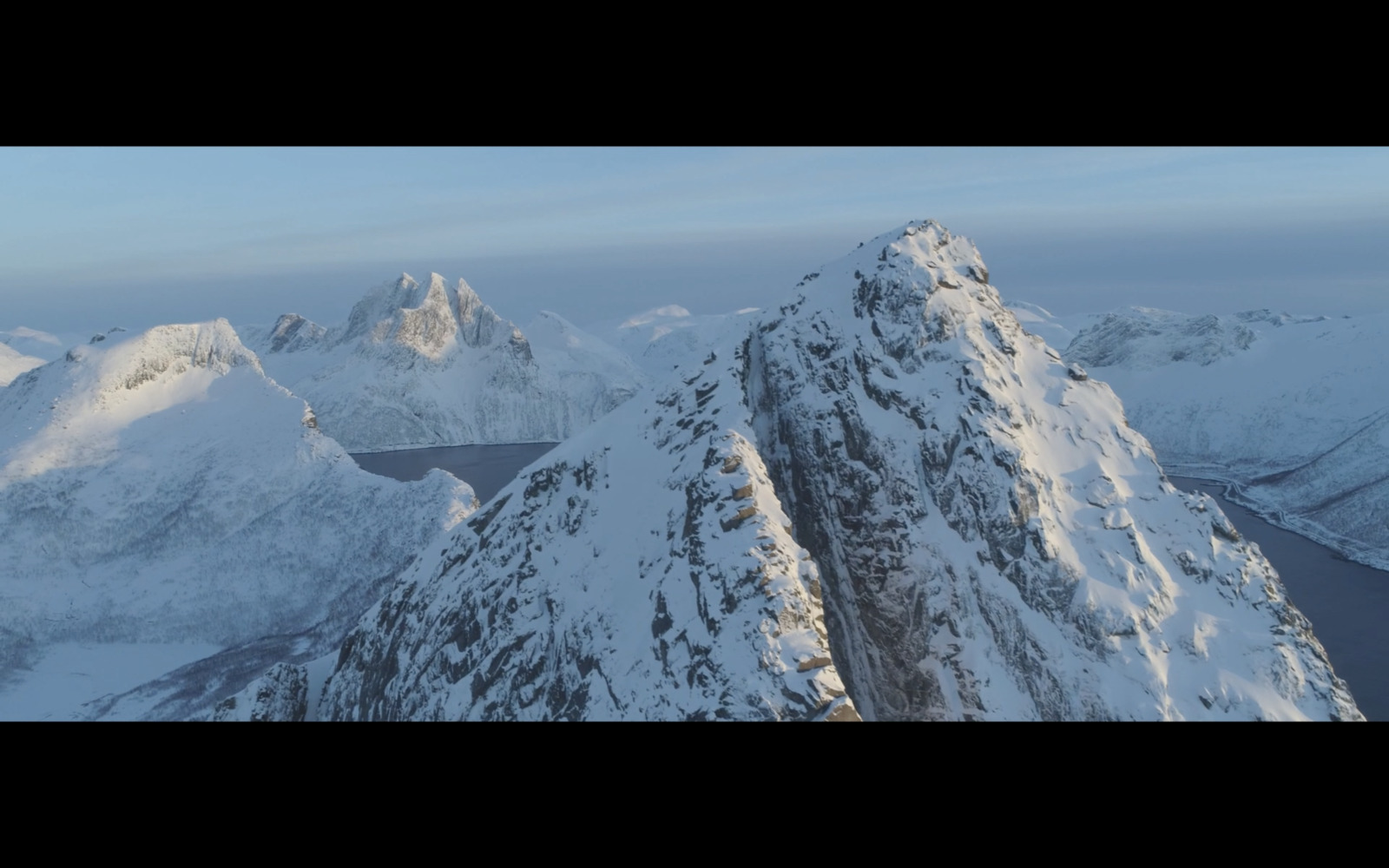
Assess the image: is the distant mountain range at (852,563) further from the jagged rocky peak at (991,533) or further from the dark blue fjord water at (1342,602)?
the dark blue fjord water at (1342,602)

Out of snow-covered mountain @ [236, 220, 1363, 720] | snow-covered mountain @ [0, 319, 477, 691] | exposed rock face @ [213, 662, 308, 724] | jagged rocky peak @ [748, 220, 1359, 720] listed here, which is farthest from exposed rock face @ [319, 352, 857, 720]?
snow-covered mountain @ [0, 319, 477, 691]

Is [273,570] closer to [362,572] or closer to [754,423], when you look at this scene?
[362,572]

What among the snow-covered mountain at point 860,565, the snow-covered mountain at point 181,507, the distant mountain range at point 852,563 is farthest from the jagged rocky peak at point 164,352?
the snow-covered mountain at point 860,565

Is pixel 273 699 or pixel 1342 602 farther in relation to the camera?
pixel 1342 602

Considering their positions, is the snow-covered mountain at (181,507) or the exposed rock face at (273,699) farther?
the snow-covered mountain at (181,507)

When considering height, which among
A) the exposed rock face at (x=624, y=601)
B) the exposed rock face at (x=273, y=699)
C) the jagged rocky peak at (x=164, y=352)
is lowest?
the exposed rock face at (x=273, y=699)

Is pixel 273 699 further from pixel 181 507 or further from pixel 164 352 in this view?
pixel 164 352

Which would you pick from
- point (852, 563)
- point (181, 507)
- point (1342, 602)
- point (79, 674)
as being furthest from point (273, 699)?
point (1342, 602)
